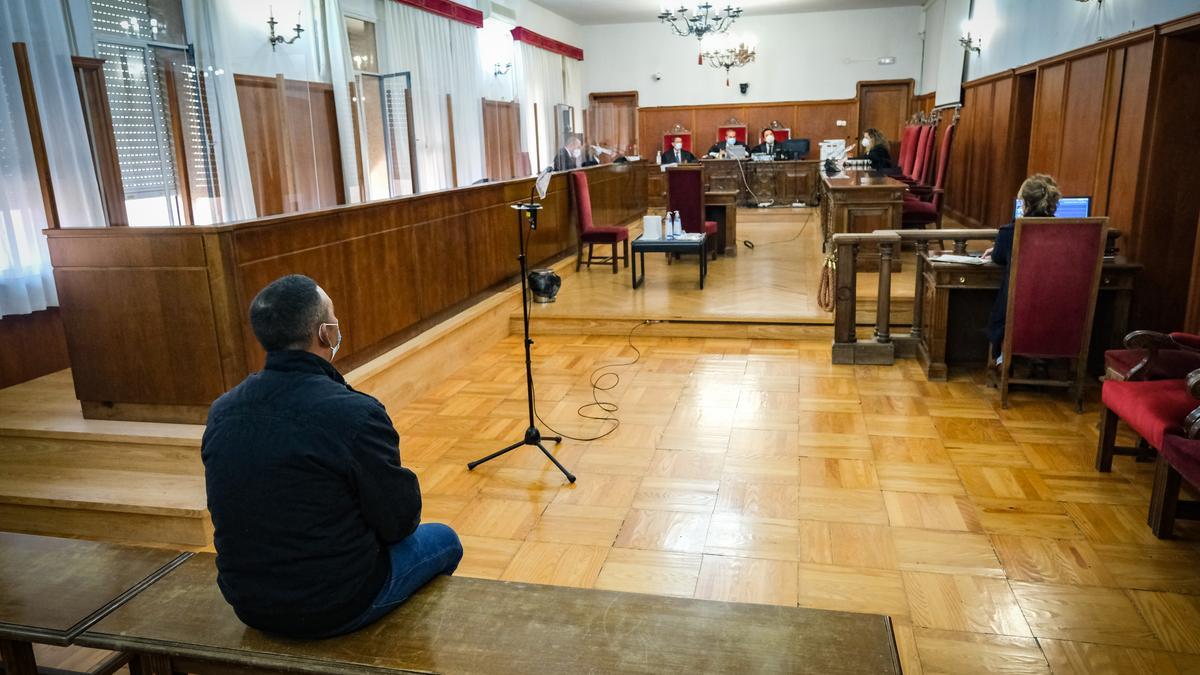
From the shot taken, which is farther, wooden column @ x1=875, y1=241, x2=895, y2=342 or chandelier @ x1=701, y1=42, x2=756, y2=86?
chandelier @ x1=701, y1=42, x2=756, y2=86

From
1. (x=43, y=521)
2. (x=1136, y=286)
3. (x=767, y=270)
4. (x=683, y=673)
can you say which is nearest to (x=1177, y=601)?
(x=683, y=673)

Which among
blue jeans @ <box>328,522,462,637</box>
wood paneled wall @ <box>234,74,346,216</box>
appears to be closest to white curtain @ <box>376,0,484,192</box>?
wood paneled wall @ <box>234,74,346,216</box>

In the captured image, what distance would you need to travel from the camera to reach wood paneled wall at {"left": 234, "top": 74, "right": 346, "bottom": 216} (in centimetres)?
618

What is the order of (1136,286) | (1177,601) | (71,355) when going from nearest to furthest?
(1177,601) → (71,355) → (1136,286)

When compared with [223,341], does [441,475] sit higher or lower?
lower

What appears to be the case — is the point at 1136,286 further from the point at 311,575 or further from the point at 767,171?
the point at 767,171

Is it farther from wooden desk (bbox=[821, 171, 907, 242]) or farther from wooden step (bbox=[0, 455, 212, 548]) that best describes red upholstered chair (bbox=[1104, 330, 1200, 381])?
wooden desk (bbox=[821, 171, 907, 242])

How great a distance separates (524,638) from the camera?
1647mm

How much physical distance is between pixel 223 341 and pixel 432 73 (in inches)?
253

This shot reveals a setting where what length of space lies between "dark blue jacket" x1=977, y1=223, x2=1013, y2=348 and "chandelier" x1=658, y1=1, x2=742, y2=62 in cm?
683

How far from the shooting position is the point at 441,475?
342 cm

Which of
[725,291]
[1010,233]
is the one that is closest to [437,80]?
[725,291]

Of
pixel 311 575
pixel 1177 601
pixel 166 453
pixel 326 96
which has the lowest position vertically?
pixel 1177 601

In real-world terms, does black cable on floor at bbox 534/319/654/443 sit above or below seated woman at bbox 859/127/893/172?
below
